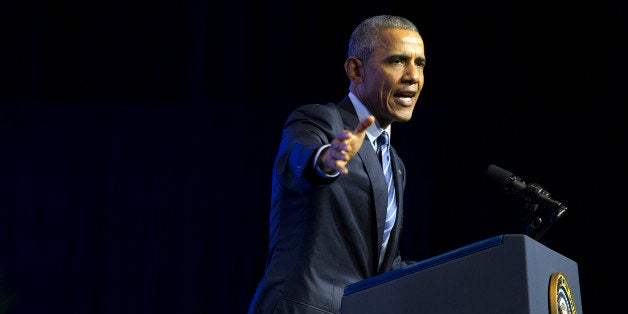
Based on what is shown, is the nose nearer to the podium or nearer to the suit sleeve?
the suit sleeve

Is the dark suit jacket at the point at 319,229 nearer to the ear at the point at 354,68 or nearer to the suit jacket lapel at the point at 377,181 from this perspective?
the suit jacket lapel at the point at 377,181

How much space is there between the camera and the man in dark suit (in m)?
1.70

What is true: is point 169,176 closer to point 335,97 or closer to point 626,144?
point 335,97

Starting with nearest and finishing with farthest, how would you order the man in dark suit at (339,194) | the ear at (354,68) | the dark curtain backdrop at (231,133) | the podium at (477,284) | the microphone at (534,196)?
the podium at (477,284), the man in dark suit at (339,194), the microphone at (534,196), the ear at (354,68), the dark curtain backdrop at (231,133)

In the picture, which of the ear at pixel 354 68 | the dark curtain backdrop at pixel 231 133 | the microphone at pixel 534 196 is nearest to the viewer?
the microphone at pixel 534 196

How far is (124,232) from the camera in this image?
4.91 metres

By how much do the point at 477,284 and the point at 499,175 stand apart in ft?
1.95

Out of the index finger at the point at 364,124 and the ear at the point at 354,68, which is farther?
the ear at the point at 354,68

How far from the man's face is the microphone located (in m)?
0.25

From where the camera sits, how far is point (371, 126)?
1929 millimetres

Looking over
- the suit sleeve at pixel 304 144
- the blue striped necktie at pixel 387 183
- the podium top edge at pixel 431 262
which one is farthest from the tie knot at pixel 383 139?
the podium top edge at pixel 431 262

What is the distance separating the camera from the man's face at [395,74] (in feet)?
6.31

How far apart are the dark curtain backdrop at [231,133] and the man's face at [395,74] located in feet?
8.10

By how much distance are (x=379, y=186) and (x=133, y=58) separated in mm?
3531
